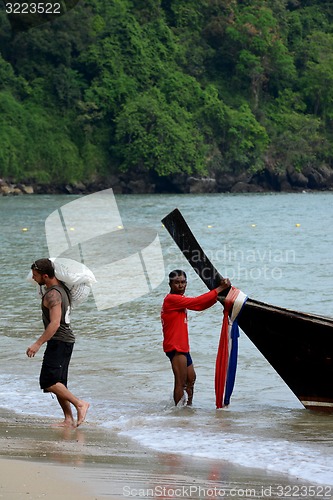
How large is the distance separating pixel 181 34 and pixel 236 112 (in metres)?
8.34

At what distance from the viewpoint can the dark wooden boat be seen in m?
7.66

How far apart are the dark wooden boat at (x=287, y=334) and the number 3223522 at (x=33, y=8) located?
57.1 meters

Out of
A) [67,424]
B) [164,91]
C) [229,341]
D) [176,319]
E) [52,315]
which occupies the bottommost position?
[164,91]

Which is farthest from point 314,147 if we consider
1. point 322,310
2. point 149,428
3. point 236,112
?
point 149,428

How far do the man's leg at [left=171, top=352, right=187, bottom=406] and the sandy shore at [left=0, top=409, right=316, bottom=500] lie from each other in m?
1.08

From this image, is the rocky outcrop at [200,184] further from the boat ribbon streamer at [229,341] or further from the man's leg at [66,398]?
the man's leg at [66,398]

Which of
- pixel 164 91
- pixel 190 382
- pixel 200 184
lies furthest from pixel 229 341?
pixel 164 91

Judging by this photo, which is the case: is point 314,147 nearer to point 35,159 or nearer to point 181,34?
point 181,34

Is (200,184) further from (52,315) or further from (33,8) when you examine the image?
(52,315)

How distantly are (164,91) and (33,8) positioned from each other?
38.4ft

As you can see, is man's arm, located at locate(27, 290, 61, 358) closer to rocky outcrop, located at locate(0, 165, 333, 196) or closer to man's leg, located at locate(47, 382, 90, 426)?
man's leg, located at locate(47, 382, 90, 426)

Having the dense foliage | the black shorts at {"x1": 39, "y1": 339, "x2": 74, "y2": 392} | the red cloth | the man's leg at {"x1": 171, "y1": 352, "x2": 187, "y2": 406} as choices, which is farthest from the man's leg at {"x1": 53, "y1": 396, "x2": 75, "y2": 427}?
the dense foliage

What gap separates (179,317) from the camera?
7.82 m

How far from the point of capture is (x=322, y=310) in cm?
1545
